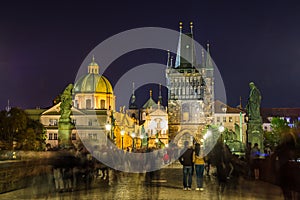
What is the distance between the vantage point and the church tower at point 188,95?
13150 centimetres

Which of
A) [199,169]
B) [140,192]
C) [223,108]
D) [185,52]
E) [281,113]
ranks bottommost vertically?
[140,192]

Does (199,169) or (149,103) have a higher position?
(149,103)

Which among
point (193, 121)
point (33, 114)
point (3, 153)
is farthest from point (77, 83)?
point (3, 153)

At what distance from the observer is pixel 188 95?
441 feet

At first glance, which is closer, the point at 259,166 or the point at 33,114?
the point at 259,166

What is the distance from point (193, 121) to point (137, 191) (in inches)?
4581

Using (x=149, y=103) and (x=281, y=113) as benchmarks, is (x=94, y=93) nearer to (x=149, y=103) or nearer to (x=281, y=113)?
(x=149, y=103)

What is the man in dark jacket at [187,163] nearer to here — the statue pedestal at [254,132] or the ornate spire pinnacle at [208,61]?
the statue pedestal at [254,132]

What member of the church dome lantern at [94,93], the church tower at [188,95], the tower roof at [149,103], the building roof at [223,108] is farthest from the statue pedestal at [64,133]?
the tower roof at [149,103]

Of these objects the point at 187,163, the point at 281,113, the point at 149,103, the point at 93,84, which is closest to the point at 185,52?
the point at 149,103

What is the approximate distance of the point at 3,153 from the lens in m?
36.0

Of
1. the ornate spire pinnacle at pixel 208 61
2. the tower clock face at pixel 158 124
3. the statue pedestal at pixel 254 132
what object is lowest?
the statue pedestal at pixel 254 132

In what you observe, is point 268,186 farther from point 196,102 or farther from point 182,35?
point 182,35

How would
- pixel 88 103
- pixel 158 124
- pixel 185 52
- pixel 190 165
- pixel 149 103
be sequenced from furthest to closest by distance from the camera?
1. pixel 149 103
2. pixel 185 52
3. pixel 158 124
4. pixel 88 103
5. pixel 190 165
